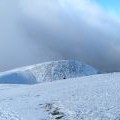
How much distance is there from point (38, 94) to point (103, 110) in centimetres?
961

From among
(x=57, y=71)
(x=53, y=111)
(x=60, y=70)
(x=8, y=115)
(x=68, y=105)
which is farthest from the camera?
(x=60, y=70)

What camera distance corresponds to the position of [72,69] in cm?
16088

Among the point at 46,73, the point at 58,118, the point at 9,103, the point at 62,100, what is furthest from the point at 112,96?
the point at 46,73

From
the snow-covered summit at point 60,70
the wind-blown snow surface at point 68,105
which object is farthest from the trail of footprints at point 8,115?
the snow-covered summit at point 60,70

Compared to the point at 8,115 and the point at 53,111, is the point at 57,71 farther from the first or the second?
the point at 8,115

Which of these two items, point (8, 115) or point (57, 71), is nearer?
point (8, 115)

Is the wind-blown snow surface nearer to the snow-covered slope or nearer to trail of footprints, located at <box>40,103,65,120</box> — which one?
trail of footprints, located at <box>40,103,65,120</box>

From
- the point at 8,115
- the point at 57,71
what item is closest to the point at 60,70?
the point at 57,71

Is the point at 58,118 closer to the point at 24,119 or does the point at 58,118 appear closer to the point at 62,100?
the point at 24,119

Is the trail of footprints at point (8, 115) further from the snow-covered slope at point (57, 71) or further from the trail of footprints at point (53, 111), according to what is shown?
the snow-covered slope at point (57, 71)

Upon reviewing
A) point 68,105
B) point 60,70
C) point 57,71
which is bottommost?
point 68,105

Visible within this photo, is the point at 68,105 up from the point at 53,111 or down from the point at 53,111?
up

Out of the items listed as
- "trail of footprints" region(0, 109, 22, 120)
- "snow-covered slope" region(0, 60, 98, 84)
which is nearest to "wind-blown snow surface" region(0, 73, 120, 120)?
"trail of footprints" region(0, 109, 22, 120)

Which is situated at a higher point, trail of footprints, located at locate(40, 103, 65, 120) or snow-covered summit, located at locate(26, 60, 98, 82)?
snow-covered summit, located at locate(26, 60, 98, 82)
